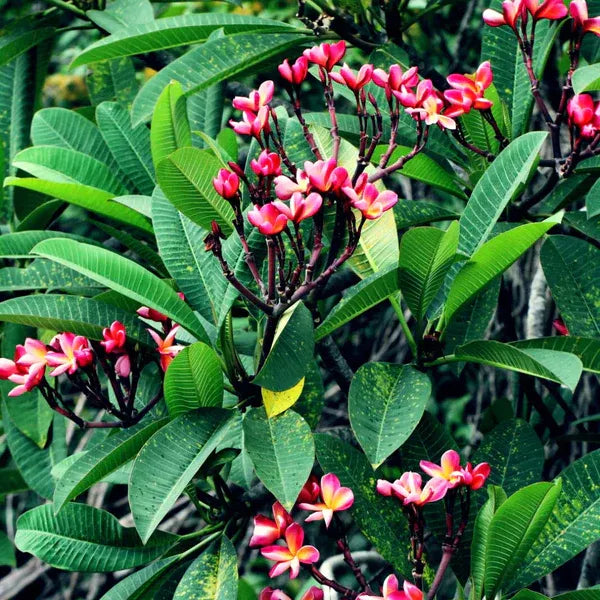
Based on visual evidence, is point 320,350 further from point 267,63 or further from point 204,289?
point 267,63

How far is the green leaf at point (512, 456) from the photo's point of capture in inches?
42.3

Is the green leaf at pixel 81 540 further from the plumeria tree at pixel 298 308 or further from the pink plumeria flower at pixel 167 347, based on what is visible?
the pink plumeria flower at pixel 167 347

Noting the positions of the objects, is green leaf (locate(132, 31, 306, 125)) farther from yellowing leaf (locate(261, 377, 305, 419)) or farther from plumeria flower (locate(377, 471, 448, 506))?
plumeria flower (locate(377, 471, 448, 506))

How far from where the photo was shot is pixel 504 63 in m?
1.32

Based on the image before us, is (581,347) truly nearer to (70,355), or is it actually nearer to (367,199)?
(367,199)

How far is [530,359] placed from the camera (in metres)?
0.89

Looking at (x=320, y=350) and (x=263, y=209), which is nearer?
(x=263, y=209)

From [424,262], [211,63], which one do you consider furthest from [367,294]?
[211,63]

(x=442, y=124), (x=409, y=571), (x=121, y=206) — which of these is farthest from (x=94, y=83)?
(x=409, y=571)

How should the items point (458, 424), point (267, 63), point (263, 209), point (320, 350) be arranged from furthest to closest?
point (458, 424), point (267, 63), point (320, 350), point (263, 209)

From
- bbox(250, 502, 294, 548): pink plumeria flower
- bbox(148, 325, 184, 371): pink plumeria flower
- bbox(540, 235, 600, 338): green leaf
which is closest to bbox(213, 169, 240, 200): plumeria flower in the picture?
bbox(148, 325, 184, 371): pink plumeria flower

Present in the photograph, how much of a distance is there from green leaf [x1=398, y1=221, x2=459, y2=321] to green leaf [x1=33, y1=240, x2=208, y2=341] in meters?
0.25

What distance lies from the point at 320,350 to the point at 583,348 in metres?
0.37

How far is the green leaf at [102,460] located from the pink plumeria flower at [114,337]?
0.10 metres
